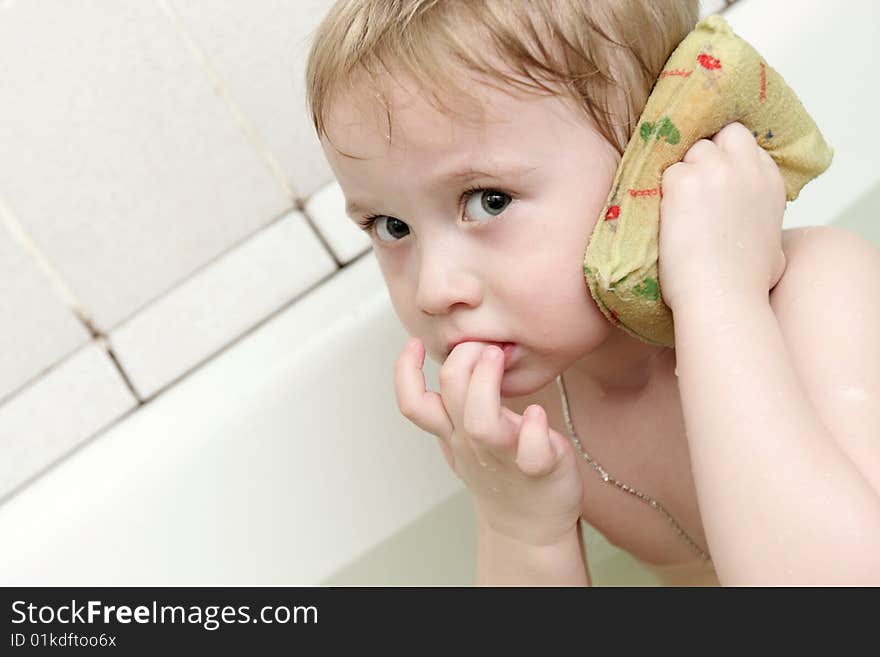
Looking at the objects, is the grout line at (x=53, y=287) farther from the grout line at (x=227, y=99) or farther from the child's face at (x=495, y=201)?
the child's face at (x=495, y=201)

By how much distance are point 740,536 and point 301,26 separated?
855 millimetres

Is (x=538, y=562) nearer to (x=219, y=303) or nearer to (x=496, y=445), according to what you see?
(x=496, y=445)

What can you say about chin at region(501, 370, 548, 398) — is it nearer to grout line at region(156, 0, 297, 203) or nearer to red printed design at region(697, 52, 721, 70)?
red printed design at region(697, 52, 721, 70)

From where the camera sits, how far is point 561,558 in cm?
94

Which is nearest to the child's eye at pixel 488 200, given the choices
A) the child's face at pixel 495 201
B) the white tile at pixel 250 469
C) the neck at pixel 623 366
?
the child's face at pixel 495 201

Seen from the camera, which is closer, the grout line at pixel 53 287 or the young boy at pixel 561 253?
the young boy at pixel 561 253

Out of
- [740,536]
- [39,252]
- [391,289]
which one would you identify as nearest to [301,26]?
[39,252]

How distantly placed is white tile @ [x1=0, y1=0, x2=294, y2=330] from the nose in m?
0.56

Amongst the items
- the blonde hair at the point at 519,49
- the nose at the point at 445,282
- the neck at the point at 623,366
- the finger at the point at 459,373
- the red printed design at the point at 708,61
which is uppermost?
the blonde hair at the point at 519,49

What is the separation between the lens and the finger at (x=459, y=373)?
83 centimetres

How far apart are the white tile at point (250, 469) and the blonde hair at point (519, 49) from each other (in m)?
0.42

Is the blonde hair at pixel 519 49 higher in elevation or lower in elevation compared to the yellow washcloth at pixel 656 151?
higher

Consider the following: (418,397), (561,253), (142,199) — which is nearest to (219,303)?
(142,199)
